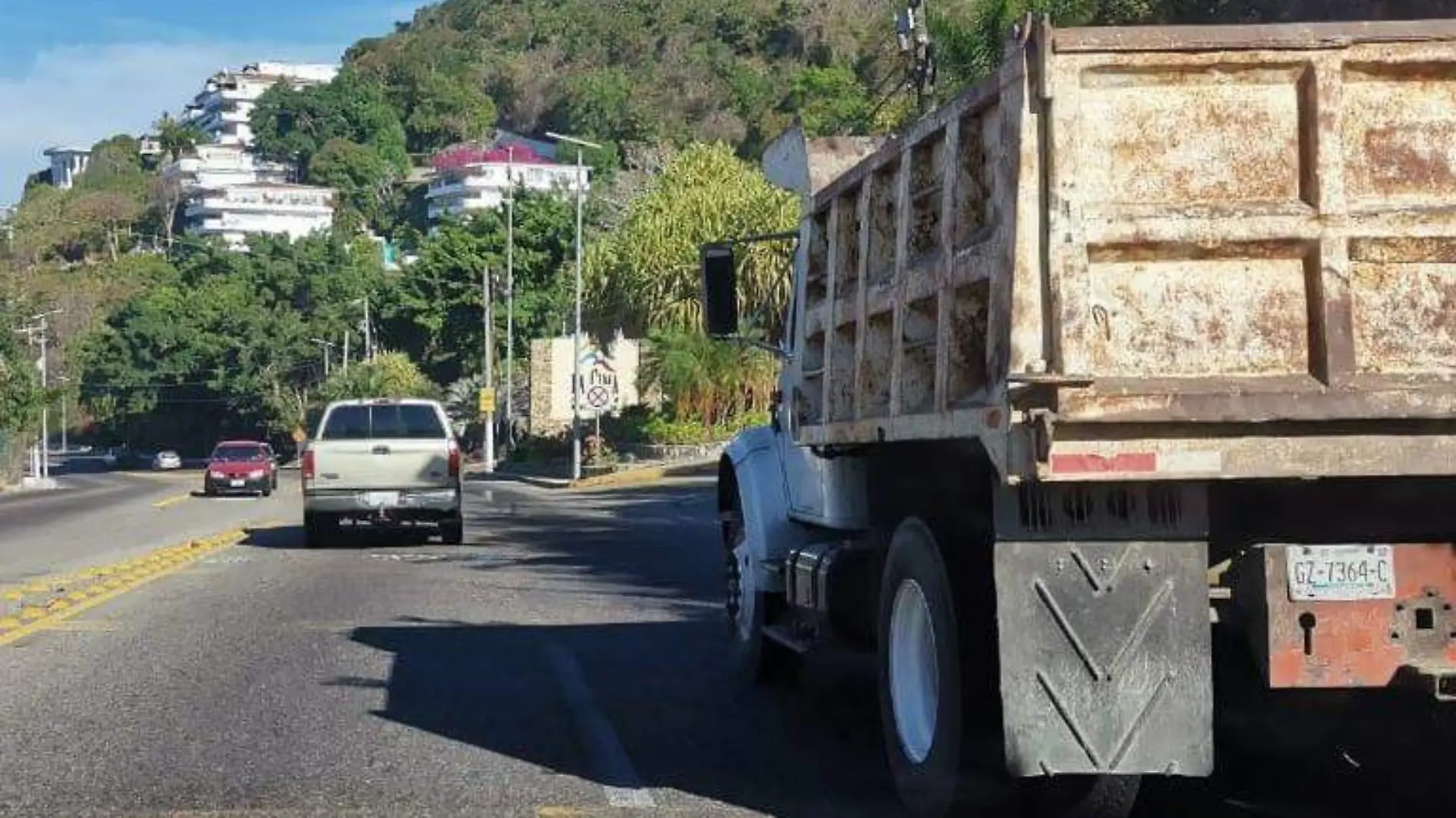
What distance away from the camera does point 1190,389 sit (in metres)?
5.96

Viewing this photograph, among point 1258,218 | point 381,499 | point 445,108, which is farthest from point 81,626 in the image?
point 445,108

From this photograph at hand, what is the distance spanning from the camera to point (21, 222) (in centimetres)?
15062

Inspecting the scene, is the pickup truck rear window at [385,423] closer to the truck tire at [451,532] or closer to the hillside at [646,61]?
the truck tire at [451,532]

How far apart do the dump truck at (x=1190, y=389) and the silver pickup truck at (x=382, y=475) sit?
16139mm

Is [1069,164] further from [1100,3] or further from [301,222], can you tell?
[301,222]

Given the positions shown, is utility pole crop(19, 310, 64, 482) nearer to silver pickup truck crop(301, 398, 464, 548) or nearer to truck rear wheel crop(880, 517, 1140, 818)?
silver pickup truck crop(301, 398, 464, 548)

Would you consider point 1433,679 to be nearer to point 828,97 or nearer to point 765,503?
point 765,503

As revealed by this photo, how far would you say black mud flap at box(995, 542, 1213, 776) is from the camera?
20.6 feet

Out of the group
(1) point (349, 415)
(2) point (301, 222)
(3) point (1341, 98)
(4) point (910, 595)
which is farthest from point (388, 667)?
(2) point (301, 222)

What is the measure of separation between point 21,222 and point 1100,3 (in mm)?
143821

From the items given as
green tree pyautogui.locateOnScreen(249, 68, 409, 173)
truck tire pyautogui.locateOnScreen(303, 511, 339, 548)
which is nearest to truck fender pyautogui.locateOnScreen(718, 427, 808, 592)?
truck tire pyautogui.locateOnScreen(303, 511, 339, 548)

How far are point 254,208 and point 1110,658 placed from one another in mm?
171638

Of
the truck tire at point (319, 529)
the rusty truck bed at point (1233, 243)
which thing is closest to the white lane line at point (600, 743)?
the rusty truck bed at point (1233, 243)

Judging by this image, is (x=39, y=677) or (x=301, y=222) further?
(x=301, y=222)
